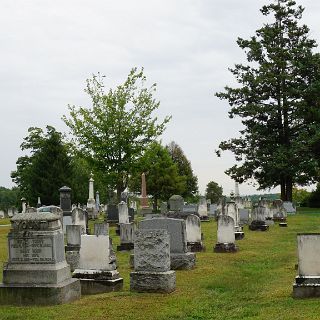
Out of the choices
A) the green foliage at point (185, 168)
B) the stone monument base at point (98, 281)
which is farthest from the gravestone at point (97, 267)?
the green foliage at point (185, 168)

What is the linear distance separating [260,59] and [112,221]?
22.3 m

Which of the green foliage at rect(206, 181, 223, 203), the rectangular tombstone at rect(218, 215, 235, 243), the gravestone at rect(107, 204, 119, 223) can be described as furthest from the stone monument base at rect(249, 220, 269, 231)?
the green foliage at rect(206, 181, 223, 203)

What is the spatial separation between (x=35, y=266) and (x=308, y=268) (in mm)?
4856

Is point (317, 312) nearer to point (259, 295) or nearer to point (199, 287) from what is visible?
point (259, 295)

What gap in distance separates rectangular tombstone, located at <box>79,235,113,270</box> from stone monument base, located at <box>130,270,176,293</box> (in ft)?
2.31

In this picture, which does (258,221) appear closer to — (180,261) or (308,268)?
(180,261)

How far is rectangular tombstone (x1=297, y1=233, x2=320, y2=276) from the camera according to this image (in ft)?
32.1

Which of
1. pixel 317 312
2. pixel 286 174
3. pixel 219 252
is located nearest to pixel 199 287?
pixel 317 312

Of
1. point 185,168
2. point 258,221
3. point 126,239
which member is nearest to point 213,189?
point 185,168

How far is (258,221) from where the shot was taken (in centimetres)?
2566

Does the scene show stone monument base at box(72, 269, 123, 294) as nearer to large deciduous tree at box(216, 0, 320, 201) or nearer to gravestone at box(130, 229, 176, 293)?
gravestone at box(130, 229, 176, 293)

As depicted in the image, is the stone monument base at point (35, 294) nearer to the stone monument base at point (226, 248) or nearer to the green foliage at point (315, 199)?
the stone monument base at point (226, 248)

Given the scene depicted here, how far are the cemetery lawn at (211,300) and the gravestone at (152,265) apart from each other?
238 millimetres

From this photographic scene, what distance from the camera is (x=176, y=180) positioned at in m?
61.2
